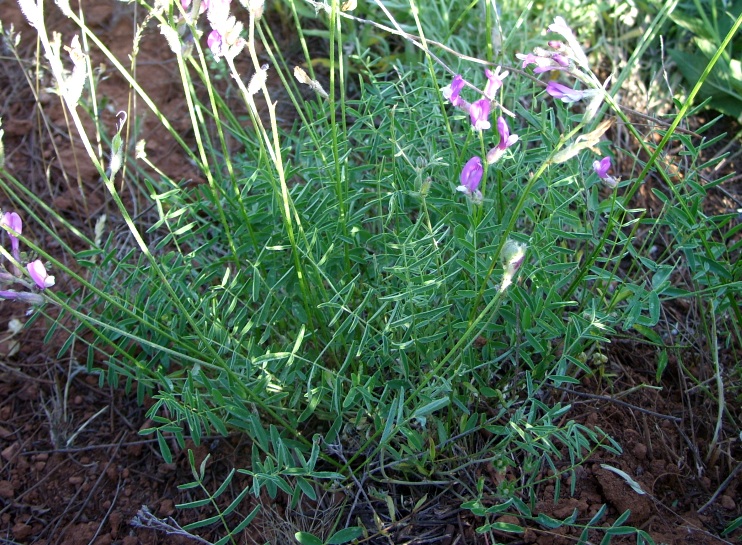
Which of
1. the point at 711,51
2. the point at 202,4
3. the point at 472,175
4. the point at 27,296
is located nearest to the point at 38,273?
the point at 27,296

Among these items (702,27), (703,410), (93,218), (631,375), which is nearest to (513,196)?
(631,375)

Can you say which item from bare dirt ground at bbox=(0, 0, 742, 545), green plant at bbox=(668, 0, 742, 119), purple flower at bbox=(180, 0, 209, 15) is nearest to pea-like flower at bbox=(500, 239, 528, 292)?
bare dirt ground at bbox=(0, 0, 742, 545)

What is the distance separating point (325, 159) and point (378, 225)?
37 cm

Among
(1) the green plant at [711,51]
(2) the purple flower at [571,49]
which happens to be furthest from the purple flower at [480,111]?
(1) the green plant at [711,51]

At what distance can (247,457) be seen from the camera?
78.5 inches

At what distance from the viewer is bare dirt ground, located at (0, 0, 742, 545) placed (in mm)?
1773

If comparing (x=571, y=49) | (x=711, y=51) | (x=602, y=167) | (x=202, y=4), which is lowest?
(x=711, y=51)

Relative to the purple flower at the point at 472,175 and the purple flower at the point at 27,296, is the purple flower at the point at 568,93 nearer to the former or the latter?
the purple flower at the point at 472,175

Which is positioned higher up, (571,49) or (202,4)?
(202,4)

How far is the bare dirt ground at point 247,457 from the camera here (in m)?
1.77

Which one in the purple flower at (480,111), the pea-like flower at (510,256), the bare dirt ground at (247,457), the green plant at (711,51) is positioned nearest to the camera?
the pea-like flower at (510,256)

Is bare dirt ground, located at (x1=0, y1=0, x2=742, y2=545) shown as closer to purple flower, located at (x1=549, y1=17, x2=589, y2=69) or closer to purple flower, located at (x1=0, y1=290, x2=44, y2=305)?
purple flower, located at (x1=0, y1=290, x2=44, y2=305)

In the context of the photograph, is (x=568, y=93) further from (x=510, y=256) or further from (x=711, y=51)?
(x=711, y=51)

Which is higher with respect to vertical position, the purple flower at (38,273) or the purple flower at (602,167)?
the purple flower at (38,273)
